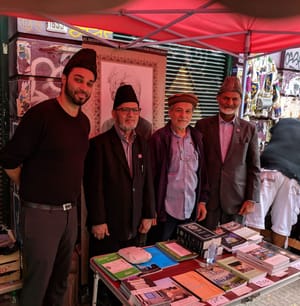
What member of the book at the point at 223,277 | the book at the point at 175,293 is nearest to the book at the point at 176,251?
the book at the point at 223,277

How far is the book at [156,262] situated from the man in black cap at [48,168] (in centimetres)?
51

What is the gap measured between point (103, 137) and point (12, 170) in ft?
1.98

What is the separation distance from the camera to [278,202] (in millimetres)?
3057

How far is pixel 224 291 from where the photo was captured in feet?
5.14

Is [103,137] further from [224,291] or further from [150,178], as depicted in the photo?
[224,291]

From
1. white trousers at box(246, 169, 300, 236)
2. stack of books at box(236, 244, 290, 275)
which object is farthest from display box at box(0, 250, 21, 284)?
white trousers at box(246, 169, 300, 236)

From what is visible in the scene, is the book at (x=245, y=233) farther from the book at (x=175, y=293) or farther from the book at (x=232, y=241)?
the book at (x=175, y=293)

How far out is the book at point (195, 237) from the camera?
1.89 m

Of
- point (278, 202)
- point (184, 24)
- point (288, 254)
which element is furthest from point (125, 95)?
point (278, 202)

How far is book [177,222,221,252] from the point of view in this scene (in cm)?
189

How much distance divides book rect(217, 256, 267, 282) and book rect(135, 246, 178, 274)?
0.30 meters

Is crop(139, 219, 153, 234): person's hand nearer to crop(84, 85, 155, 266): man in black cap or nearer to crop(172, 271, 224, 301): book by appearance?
crop(84, 85, 155, 266): man in black cap

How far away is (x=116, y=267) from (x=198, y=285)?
452 millimetres

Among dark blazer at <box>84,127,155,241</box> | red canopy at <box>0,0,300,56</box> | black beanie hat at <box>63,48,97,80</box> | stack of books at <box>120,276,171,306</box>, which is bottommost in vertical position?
stack of books at <box>120,276,171,306</box>
